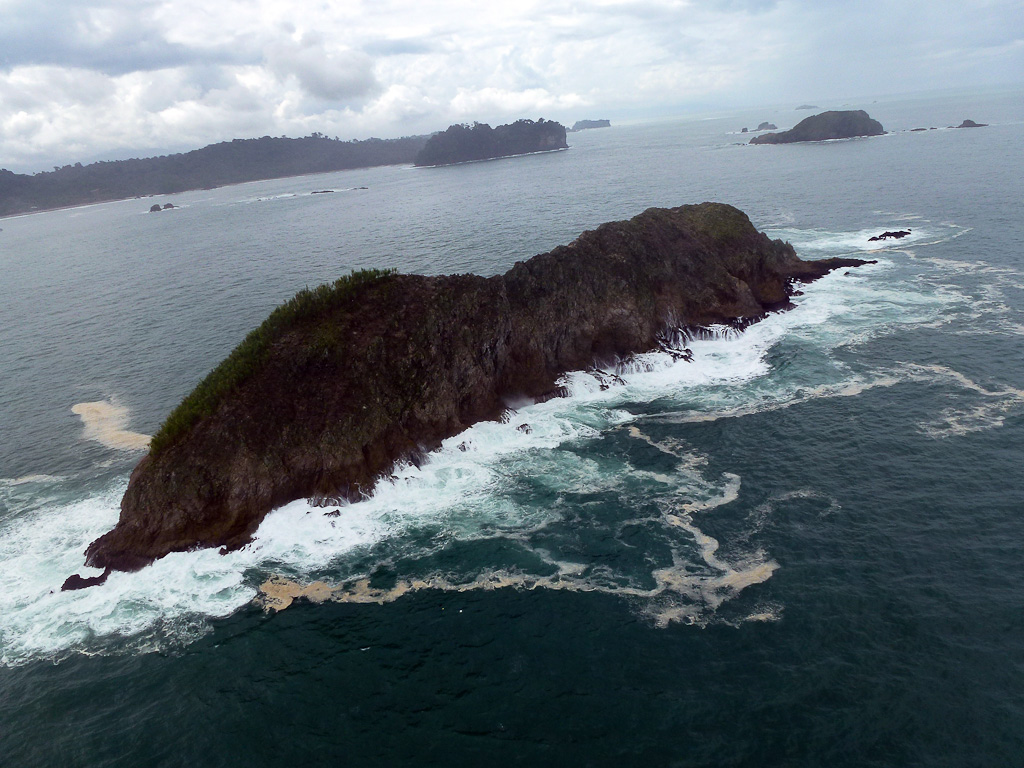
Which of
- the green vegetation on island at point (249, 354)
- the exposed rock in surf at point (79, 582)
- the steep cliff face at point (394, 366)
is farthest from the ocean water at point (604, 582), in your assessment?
the green vegetation on island at point (249, 354)

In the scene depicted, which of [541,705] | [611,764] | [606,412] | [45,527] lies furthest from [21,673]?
[606,412]

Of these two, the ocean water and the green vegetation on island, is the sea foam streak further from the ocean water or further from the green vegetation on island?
the green vegetation on island

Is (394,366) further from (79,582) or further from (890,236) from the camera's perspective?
(890,236)

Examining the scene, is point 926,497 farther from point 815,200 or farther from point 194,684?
point 815,200

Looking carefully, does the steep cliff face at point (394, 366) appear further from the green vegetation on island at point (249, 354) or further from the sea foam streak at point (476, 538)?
the sea foam streak at point (476, 538)

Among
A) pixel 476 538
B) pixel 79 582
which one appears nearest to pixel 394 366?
pixel 476 538
